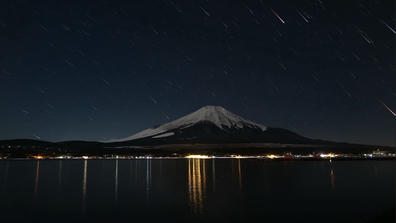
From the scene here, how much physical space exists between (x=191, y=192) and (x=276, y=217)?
597 inches

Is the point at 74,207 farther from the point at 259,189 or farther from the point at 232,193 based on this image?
the point at 259,189

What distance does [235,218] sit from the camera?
2419cm

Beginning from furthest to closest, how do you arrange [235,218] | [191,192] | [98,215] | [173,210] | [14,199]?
[191,192], [14,199], [173,210], [98,215], [235,218]

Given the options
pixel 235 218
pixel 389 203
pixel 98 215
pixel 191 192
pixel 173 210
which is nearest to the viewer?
pixel 235 218

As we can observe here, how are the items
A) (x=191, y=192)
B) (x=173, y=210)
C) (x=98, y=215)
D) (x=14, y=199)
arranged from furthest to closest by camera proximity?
(x=191, y=192) → (x=14, y=199) → (x=173, y=210) → (x=98, y=215)

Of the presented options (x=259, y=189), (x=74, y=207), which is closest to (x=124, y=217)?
(x=74, y=207)

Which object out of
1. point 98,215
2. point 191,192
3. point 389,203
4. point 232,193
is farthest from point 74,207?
point 389,203

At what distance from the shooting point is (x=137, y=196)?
36.2 m

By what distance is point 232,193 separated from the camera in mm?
37344

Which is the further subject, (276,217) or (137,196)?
(137,196)

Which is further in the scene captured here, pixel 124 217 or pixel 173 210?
pixel 173 210

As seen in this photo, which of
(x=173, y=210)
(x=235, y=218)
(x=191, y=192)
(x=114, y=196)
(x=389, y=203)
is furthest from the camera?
(x=191, y=192)

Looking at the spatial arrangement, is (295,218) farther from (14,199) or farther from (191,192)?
(14,199)

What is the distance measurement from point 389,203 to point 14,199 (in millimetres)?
32576
